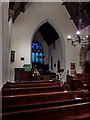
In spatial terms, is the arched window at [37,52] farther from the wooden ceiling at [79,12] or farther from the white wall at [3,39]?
the white wall at [3,39]

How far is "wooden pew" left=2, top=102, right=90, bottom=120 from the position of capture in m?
1.52

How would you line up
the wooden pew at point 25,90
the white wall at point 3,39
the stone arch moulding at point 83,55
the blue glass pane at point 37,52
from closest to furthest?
1. the white wall at point 3,39
2. the wooden pew at point 25,90
3. the stone arch moulding at point 83,55
4. the blue glass pane at point 37,52

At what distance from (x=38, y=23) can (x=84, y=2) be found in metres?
2.66

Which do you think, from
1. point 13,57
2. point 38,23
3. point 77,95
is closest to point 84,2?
point 38,23

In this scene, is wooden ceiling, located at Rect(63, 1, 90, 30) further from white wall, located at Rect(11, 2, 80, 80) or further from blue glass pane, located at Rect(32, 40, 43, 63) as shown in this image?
blue glass pane, located at Rect(32, 40, 43, 63)

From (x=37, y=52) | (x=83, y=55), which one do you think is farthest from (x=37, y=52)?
(x=83, y=55)

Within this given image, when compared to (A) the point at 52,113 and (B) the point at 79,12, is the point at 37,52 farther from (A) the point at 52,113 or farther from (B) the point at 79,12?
(A) the point at 52,113

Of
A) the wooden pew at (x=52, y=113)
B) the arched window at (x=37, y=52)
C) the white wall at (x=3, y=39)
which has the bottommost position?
the wooden pew at (x=52, y=113)

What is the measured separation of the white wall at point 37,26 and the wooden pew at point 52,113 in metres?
5.86

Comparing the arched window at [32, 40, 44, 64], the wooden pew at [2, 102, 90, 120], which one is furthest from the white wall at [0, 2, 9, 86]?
the arched window at [32, 40, 44, 64]

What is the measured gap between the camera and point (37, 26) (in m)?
7.83

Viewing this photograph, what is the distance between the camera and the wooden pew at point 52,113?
1520 mm

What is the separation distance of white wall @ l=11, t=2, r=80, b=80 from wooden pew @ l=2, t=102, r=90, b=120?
5.86m

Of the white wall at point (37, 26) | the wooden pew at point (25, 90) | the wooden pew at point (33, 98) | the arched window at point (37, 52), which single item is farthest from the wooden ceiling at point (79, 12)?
the arched window at point (37, 52)
